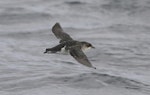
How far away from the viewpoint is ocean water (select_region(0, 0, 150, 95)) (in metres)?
13.0

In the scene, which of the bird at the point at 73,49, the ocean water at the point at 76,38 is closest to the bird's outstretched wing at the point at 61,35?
the bird at the point at 73,49

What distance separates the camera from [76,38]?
1748cm

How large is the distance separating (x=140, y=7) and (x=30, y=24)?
138 inches

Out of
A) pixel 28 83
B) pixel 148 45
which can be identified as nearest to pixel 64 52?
pixel 28 83

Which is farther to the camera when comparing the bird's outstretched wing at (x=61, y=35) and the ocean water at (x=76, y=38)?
the bird's outstretched wing at (x=61, y=35)

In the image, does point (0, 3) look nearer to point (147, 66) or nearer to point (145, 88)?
point (147, 66)

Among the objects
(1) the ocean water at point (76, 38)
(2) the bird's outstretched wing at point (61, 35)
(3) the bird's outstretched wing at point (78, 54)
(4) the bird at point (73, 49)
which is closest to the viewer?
(3) the bird's outstretched wing at point (78, 54)

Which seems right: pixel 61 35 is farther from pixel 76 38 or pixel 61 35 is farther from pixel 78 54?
pixel 76 38

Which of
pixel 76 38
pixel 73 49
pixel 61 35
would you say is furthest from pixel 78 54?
pixel 76 38

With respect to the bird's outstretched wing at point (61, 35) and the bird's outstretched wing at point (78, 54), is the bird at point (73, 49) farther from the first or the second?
the bird's outstretched wing at point (61, 35)

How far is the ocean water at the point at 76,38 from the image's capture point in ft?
42.6

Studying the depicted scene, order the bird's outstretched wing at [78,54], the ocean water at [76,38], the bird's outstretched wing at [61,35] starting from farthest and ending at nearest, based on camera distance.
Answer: the bird's outstretched wing at [61,35] → the ocean water at [76,38] → the bird's outstretched wing at [78,54]

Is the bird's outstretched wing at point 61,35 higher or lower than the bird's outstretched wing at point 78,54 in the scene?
higher

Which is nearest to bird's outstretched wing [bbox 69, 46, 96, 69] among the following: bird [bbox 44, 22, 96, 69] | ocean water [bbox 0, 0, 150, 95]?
bird [bbox 44, 22, 96, 69]
